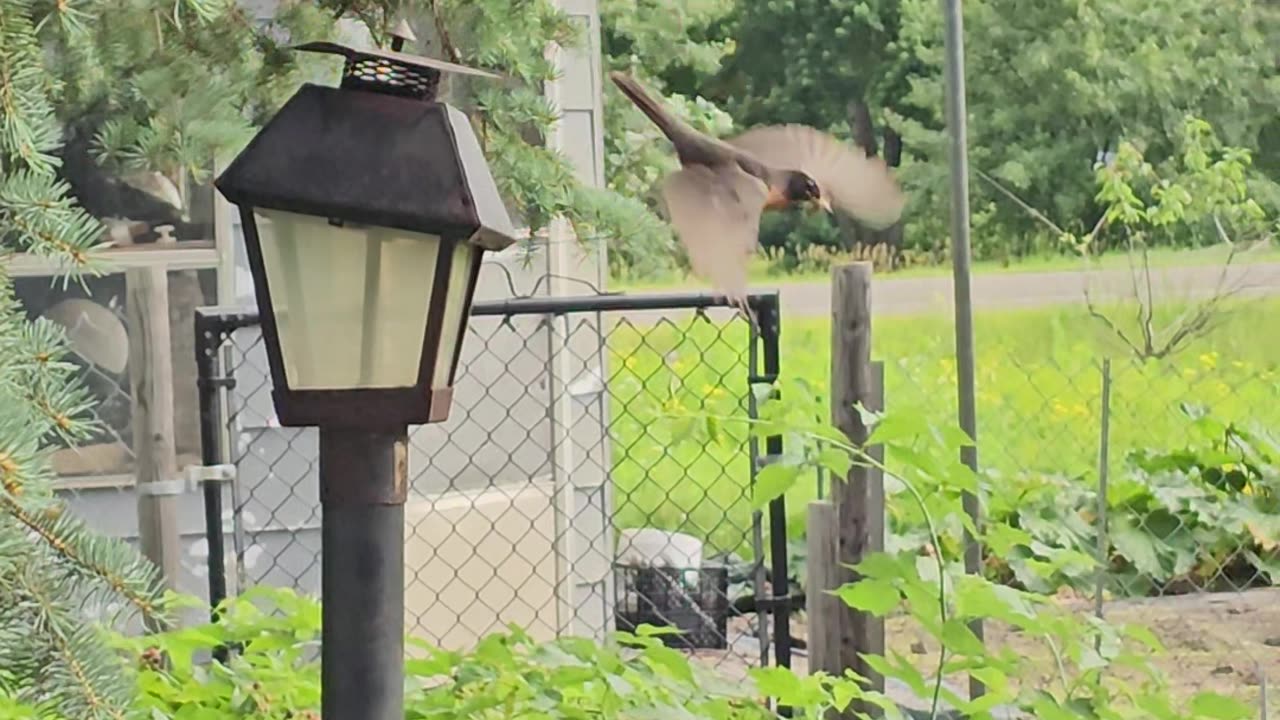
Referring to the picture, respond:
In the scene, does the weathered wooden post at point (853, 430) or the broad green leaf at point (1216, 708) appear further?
the weathered wooden post at point (853, 430)

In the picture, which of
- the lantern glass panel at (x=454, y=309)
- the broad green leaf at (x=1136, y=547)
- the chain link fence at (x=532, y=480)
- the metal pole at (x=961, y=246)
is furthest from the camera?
the broad green leaf at (x=1136, y=547)

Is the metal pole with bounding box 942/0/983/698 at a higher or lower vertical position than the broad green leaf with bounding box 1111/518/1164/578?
higher

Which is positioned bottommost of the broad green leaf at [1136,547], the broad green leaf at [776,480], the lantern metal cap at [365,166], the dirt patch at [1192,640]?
the dirt patch at [1192,640]

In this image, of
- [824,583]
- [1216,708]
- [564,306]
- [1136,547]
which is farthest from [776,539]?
[1136,547]

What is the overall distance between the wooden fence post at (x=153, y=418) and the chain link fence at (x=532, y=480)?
0.11m

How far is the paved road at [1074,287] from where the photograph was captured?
1581mm

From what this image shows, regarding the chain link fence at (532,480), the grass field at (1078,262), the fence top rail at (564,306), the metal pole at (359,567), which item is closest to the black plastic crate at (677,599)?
the chain link fence at (532,480)

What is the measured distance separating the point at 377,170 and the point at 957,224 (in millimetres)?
748

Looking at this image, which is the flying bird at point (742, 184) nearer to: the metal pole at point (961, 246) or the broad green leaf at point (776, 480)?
the broad green leaf at point (776, 480)

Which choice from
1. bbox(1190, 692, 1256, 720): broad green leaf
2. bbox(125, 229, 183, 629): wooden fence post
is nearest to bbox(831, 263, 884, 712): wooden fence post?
bbox(1190, 692, 1256, 720): broad green leaf

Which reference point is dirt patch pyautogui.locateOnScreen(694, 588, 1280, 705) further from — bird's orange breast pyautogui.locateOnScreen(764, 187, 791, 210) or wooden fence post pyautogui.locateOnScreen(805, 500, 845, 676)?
bird's orange breast pyautogui.locateOnScreen(764, 187, 791, 210)

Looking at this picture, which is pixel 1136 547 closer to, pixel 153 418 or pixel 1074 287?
pixel 1074 287

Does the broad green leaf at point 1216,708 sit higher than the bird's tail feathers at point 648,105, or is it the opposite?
the bird's tail feathers at point 648,105

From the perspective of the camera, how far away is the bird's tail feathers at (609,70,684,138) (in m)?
0.57
